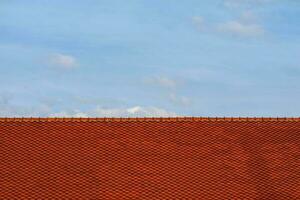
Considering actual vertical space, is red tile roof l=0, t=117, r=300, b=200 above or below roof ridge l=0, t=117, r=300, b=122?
below

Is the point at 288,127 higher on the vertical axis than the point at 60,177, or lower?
higher

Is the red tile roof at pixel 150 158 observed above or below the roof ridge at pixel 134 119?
below

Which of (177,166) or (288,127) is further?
(288,127)

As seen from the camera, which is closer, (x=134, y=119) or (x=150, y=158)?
(x=150, y=158)

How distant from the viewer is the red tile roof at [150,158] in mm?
33906

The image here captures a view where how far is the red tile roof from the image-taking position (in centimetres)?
3391

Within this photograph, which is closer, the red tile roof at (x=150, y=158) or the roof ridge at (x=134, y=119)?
the red tile roof at (x=150, y=158)

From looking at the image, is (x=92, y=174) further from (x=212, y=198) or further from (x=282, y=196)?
(x=282, y=196)

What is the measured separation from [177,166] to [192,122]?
3413 mm

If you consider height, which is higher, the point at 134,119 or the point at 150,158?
the point at 134,119

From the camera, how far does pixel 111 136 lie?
36906 mm

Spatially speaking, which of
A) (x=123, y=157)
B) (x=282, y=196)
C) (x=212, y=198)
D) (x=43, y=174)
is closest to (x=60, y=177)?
(x=43, y=174)

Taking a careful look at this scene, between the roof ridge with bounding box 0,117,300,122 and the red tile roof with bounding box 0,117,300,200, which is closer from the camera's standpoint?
the red tile roof with bounding box 0,117,300,200

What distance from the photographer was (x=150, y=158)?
117 feet
